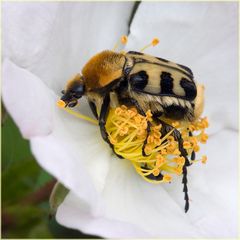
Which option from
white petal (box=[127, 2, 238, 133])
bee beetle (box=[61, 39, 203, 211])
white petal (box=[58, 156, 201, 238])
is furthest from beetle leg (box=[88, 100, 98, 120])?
white petal (box=[127, 2, 238, 133])

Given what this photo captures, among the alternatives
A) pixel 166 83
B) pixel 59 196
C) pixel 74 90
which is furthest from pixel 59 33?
pixel 59 196

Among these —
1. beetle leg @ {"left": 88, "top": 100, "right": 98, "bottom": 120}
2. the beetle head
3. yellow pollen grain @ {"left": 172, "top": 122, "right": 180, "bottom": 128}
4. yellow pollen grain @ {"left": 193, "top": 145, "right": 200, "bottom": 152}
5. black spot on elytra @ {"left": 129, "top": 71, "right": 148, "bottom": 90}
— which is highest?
black spot on elytra @ {"left": 129, "top": 71, "right": 148, "bottom": 90}

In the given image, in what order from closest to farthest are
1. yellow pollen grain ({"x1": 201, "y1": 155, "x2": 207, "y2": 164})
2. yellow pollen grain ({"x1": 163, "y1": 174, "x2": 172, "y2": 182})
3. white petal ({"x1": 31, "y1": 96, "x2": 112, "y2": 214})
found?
white petal ({"x1": 31, "y1": 96, "x2": 112, "y2": 214}) → yellow pollen grain ({"x1": 163, "y1": 174, "x2": 172, "y2": 182}) → yellow pollen grain ({"x1": 201, "y1": 155, "x2": 207, "y2": 164})

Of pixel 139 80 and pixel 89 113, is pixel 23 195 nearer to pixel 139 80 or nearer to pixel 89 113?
Result: pixel 89 113

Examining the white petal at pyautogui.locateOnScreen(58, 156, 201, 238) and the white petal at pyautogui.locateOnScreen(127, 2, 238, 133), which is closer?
the white petal at pyautogui.locateOnScreen(58, 156, 201, 238)

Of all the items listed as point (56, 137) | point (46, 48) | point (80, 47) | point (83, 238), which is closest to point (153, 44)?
point (80, 47)

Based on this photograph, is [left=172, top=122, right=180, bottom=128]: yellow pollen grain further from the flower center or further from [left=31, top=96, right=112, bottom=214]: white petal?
[left=31, top=96, right=112, bottom=214]: white petal

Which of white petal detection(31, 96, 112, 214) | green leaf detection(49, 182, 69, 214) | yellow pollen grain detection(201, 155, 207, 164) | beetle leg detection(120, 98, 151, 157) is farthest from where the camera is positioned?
yellow pollen grain detection(201, 155, 207, 164)

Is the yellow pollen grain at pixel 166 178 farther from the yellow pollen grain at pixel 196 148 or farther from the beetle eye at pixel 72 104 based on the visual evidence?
the beetle eye at pixel 72 104
